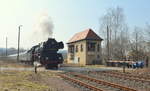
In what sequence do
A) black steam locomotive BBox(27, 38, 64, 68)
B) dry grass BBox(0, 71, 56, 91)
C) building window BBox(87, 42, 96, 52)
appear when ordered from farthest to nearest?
building window BBox(87, 42, 96, 52) < black steam locomotive BBox(27, 38, 64, 68) < dry grass BBox(0, 71, 56, 91)

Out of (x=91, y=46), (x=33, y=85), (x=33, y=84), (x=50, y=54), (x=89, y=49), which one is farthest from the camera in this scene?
(x=91, y=46)

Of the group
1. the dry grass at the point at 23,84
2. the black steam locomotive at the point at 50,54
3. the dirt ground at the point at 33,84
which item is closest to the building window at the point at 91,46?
the black steam locomotive at the point at 50,54

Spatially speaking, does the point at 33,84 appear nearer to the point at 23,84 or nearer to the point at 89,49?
the point at 23,84

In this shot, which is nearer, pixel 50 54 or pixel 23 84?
pixel 23 84

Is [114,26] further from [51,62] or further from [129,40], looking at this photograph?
[51,62]

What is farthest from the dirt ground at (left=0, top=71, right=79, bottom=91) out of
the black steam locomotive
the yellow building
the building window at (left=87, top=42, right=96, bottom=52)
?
the building window at (left=87, top=42, right=96, bottom=52)

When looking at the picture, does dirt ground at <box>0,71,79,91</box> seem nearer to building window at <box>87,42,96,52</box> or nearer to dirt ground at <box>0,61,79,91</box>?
dirt ground at <box>0,61,79,91</box>

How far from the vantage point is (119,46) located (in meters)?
69.1

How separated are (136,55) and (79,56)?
12.8 m

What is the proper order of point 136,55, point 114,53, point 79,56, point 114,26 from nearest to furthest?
point 136,55 < point 79,56 < point 114,53 < point 114,26

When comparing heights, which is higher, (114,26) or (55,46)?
(114,26)

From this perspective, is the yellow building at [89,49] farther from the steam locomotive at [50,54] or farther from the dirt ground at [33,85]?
the dirt ground at [33,85]

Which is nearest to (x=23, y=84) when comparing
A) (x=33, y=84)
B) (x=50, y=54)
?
(x=33, y=84)

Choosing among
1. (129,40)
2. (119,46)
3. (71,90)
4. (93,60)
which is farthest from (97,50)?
(71,90)
